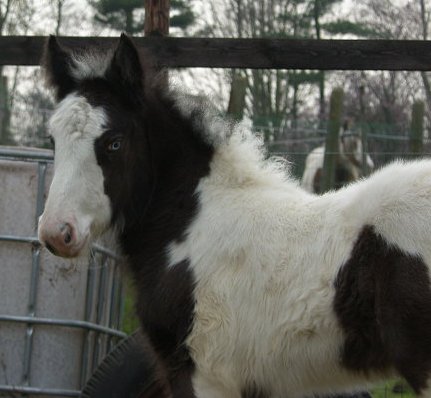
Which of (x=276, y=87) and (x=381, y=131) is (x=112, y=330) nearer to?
(x=381, y=131)

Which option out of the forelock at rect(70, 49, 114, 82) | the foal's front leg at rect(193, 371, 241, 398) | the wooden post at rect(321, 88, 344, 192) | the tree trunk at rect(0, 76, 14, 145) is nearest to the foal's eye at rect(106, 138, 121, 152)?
the forelock at rect(70, 49, 114, 82)

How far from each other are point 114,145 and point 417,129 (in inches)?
257

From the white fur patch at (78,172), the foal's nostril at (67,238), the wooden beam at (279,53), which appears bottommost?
the foal's nostril at (67,238)

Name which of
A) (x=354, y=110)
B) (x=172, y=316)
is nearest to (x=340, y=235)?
(x=172, y=316)

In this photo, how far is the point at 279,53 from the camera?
Answer: 18.5 ft

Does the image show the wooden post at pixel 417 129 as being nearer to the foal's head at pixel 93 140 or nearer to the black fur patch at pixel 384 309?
the foal's head at pixel 93 140

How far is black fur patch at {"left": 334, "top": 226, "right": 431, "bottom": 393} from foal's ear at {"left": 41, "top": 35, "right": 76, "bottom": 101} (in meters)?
1.83

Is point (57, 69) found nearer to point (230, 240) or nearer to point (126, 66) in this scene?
point (126, 66)

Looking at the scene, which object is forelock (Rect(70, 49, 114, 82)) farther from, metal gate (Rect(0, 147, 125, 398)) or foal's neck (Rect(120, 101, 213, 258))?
metal gate (Rect(0, 147, 125, 398))

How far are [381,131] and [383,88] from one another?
370 cm

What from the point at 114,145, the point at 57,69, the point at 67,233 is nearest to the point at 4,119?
the point at 57,69

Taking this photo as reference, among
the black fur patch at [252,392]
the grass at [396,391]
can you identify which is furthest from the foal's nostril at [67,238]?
the grass at [396,391]

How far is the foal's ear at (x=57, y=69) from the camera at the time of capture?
4.56 metres

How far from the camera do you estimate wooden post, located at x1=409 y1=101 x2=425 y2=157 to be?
974 centimetres
